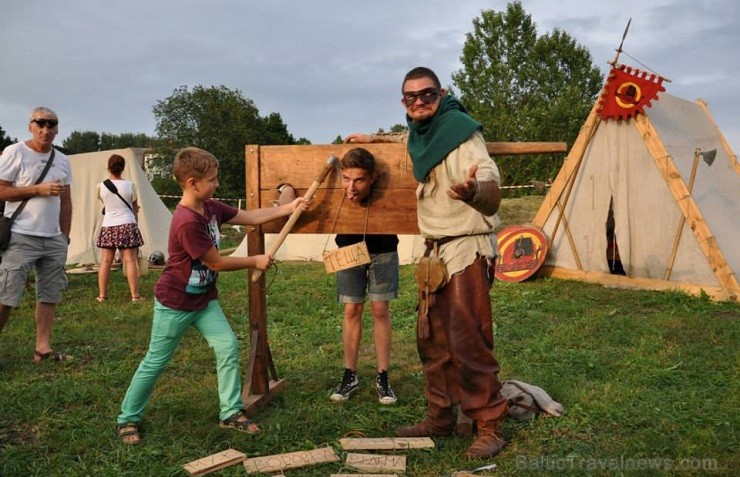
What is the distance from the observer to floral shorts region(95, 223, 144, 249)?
25.3 feet

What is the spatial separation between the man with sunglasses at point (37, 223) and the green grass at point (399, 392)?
1.60 feet

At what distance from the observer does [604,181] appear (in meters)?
8.55

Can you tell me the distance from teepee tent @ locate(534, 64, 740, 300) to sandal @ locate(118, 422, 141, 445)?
622 centimetres

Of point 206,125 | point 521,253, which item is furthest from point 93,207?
point 206,125

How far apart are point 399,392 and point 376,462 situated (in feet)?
3.64

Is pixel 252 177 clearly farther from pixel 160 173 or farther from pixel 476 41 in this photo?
pixel 476 41

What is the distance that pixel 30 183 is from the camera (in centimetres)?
491

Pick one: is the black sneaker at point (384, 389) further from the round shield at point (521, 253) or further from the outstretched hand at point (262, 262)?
the round shield at point (521, 253)

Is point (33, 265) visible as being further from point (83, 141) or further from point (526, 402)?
point (83, 141)

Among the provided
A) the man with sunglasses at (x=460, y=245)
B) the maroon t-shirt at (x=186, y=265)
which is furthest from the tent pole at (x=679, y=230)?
the maroon t-shirt at (x=186, y=265)

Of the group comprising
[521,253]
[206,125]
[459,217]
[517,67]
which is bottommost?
[521,253]

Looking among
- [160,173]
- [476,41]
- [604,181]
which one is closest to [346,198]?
[604,181]

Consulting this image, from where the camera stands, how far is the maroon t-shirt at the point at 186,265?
337 centimetres

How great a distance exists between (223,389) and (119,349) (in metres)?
2.27
